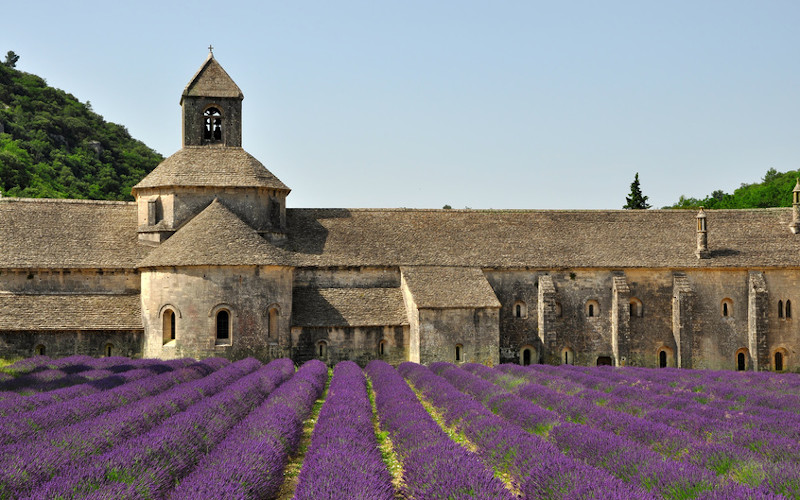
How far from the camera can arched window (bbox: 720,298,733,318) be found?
38.1 meters

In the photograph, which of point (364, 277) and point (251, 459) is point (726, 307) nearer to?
point (364, 277)

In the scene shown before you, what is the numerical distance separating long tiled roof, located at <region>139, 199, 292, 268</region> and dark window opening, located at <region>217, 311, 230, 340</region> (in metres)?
2.40

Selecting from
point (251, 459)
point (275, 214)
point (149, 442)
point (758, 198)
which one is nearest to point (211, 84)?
point (275, 214)

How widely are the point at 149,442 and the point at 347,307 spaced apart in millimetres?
23797

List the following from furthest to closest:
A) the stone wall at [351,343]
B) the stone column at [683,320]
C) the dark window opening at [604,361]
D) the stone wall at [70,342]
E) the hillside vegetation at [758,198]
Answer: the hillside vegetation at [758,198]
the dark window opening at [604,361]
the stone column at [683,320]
the stone wall at [351,343]
the stone wall at [70,342]

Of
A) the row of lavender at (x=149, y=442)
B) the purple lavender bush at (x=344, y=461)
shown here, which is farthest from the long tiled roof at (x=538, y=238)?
the purple lavender bush at (x=344, y=461)

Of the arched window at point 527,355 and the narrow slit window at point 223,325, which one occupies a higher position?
the narrow slit window at point 223,325

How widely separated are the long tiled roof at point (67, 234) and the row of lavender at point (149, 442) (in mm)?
15969

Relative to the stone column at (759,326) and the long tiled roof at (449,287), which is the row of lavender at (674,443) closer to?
the long tiled roof at (449,287)

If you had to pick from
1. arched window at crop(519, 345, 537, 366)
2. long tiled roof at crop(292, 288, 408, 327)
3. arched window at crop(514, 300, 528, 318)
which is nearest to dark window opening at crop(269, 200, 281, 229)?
long tiled roof at crop(292, 288, 408, 327)

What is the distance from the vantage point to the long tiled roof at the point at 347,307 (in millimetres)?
34312

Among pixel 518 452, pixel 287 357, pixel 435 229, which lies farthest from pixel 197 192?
pixel 518 452

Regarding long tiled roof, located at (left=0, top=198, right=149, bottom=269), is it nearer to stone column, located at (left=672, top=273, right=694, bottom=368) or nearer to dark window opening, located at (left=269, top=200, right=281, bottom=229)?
dark window opening, located at (left=269, top=200, right=281, bottom=229)

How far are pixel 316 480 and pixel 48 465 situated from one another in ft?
12.3
